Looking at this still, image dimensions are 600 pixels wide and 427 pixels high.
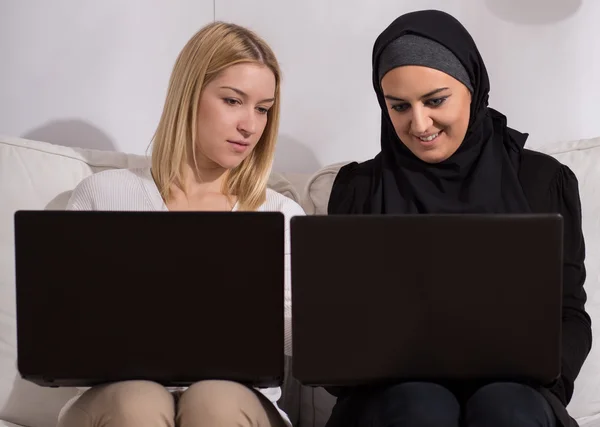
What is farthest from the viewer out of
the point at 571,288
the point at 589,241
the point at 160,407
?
the point at 589,241

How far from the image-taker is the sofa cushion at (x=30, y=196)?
5.32ft

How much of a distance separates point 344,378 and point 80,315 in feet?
1.15

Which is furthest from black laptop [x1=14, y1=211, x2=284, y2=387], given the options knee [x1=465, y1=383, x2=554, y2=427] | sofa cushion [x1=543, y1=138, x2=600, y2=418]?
sofa cushion [x1=543, y1=138, x2=600, y2=418]

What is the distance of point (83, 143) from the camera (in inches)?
80.1

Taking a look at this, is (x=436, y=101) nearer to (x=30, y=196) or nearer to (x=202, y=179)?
(x=202, y=179)

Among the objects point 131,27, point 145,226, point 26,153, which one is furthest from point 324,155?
point 145,226

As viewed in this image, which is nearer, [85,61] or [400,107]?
[400,107]

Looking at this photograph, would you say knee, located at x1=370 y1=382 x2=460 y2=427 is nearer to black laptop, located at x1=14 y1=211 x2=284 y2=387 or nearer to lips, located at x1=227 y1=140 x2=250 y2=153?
Answer: black laptop, located at x1=14 y1=211 x2=284 y2=387

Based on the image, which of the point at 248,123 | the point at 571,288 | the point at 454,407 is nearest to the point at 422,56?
the point at 248,123

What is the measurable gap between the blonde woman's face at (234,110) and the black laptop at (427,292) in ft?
1.79

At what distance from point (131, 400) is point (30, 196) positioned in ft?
2.18

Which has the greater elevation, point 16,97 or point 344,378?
point 16,97

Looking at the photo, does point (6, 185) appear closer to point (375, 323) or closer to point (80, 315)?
point (80, 315)

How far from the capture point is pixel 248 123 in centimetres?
161
